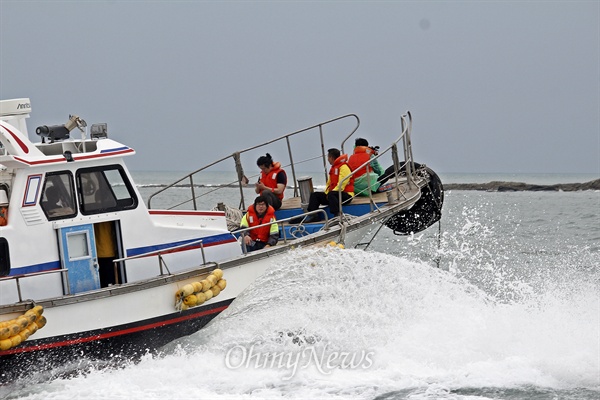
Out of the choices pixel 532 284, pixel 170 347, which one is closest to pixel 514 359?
pixel 170 347

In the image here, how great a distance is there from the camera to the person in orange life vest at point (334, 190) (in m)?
13.7

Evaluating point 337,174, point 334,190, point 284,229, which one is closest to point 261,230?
point 284,229

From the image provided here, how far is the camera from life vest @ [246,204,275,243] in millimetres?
12234

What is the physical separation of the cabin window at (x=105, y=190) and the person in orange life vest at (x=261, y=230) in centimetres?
177

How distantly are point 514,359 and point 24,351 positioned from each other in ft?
17.7

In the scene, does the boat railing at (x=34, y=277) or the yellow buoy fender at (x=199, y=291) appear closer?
the boat railing at (x=34, y=277)

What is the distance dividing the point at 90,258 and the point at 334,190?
4.35 meters

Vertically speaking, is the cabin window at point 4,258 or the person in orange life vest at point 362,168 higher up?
the person in orange life vest at point 362,168

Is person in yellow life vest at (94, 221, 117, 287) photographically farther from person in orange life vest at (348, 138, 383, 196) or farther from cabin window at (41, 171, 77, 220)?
person in orange life vest at (348, 138, 383, 196)

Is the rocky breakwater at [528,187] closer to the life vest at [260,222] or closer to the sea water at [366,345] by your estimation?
the sea water at [366,345]

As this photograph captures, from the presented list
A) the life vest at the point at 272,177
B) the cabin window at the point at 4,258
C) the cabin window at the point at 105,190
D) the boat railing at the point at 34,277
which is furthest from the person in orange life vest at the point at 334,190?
the cabin window at the point at 4,258

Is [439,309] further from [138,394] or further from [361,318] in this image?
[138,394]

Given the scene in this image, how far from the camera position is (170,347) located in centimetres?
1091

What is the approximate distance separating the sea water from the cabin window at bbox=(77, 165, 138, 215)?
5.97ft
